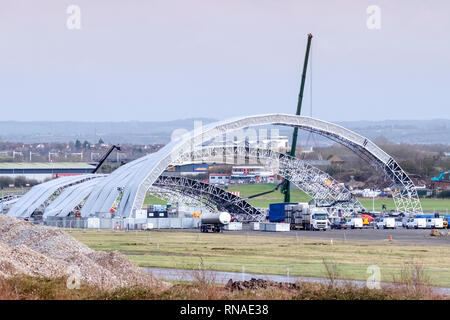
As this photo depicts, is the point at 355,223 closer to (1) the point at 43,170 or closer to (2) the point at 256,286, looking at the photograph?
(2) the point at 256,286

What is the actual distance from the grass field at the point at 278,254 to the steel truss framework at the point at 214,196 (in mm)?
30340

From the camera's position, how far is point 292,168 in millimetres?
100062

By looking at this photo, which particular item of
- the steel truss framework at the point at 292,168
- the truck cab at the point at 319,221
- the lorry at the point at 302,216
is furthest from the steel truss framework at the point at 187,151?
the truck cab at the point at 319,221

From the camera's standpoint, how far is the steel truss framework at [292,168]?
3656 inches

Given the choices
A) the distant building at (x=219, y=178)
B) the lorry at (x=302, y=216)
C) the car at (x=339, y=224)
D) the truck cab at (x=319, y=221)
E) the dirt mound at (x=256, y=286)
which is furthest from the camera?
the distant building at (x=219, y=178)

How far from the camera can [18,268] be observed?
30438mm

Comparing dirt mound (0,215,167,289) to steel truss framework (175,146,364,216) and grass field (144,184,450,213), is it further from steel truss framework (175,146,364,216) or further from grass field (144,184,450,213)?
grass field (144,184,450,213)

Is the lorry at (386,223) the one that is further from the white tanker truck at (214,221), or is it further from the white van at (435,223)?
the white tanker truck at (214,221)

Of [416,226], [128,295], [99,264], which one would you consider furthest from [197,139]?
[128,295]

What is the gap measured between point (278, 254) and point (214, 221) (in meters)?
33.8

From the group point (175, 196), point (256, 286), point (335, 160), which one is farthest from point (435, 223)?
point (335, 160)
